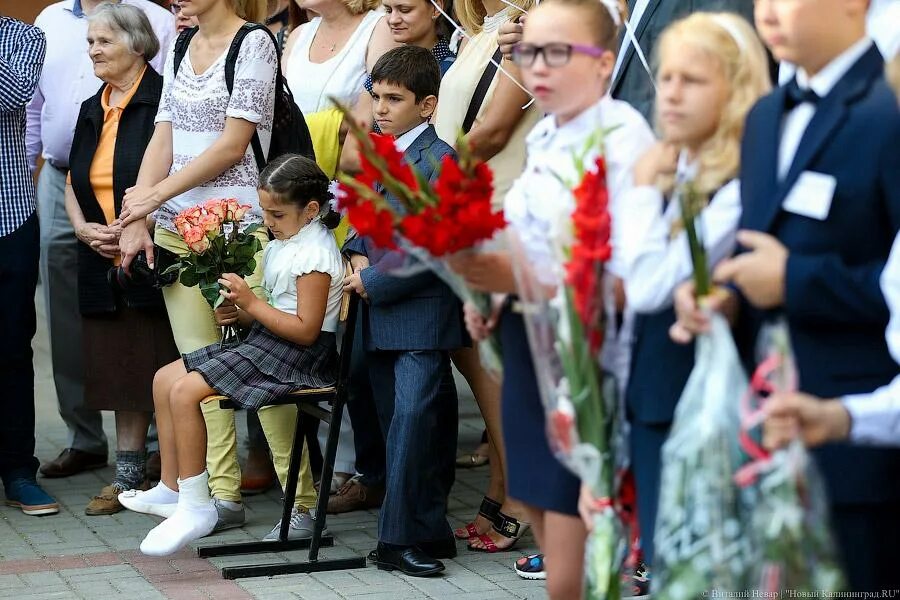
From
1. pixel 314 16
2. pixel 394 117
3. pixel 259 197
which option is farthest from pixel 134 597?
pixel 314 16

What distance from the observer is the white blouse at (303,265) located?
474cm

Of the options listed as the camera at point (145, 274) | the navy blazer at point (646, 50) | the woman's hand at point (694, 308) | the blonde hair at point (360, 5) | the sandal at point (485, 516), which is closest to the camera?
the woman's hand at point (694, 308)

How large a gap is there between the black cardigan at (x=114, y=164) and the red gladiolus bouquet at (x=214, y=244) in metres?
0.86

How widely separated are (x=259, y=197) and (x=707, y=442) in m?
2.90

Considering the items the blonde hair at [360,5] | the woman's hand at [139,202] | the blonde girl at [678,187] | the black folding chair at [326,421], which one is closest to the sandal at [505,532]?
the black folding chair at [326,421]

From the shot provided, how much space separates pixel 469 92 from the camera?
495cm

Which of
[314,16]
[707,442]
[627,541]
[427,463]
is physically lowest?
[427,463]

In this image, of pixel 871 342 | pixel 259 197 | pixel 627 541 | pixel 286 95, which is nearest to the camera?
pixel 871 342

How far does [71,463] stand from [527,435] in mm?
3782

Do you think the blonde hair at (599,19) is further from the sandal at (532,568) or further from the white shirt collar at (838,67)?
the sandal at (532,568)

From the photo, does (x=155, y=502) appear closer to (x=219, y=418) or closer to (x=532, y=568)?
(x=219, y=418)

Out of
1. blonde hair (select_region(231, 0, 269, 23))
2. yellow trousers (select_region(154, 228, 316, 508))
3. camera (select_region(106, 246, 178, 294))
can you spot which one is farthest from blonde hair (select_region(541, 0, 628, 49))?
blonde hair (select_region(231, 0, 269, 23))

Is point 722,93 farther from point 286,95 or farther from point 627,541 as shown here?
point 286,95

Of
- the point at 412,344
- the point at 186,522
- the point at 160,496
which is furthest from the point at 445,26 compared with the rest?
the point at 186,522
